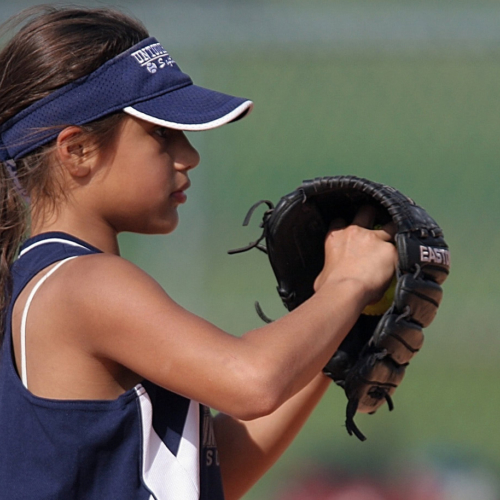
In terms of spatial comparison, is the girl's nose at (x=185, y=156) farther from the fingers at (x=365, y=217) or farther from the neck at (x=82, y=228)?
the fingers at (x=365, y=217)

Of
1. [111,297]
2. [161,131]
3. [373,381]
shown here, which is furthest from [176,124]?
[373,381]

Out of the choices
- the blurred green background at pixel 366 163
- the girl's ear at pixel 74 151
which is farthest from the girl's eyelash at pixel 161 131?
the blurred green background at pixel 366 163

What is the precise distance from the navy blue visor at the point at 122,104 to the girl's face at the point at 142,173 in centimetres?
4

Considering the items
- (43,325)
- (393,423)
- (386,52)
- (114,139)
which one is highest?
(114,139)

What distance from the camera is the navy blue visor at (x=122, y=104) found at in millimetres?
1338

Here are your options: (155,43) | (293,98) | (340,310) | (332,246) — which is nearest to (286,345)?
(340,310)

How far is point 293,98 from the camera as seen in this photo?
4.72 metres

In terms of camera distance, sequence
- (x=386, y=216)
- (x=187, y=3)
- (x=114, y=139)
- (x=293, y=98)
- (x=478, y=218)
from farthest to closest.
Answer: (x=293, y=98)
(x=478, y=218)
(x=187, y=3)
(x=386, y=216)
(x=114, y=139)

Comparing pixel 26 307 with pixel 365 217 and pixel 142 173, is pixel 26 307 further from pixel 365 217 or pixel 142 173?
pixel 365 217

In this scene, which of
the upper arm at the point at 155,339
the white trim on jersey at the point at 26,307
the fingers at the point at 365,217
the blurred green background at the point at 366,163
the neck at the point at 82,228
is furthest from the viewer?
the blurred green background at the point at 366,163

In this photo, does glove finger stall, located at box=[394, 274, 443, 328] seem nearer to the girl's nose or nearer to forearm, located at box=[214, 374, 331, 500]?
forearm, located at box=[214, 374, 331, 500]

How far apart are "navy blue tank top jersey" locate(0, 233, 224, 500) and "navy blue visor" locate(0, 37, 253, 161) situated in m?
0.35

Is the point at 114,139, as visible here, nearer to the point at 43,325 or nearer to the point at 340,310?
the point at 43,325

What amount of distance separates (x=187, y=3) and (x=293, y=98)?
1.04m
